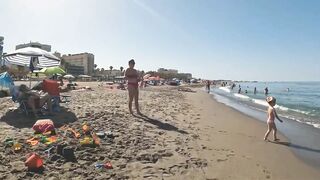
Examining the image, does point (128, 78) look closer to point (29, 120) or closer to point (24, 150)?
point (29, 120)

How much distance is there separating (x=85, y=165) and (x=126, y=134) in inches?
94.3

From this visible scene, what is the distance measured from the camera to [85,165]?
4.86 metres

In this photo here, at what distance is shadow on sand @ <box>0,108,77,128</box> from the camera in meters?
7.83

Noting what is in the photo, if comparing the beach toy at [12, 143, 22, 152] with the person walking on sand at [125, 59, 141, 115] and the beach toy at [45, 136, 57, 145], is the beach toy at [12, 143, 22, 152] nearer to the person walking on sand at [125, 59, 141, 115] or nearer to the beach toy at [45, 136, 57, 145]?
the beach toy at [45, 136, 57, 145]

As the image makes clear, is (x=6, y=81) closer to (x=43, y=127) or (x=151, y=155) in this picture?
(x=43, y=127)

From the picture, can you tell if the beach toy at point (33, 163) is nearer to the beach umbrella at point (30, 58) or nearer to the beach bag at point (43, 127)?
the beach bag at point (43, 127)

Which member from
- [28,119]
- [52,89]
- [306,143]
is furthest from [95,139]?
[306,143]

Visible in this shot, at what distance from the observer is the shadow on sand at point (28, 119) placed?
7.83 meters

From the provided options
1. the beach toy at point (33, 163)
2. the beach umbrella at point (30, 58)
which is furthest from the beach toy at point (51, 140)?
the beach umbrella at point (30, 58)

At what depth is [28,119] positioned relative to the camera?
846cm

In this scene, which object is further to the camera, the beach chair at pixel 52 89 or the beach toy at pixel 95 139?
the beach chair at pixel 52 89

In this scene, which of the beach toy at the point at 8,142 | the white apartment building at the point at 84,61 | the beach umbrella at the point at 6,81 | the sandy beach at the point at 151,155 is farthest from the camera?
the white apartment building at the point at 84,61

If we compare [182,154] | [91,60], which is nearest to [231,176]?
[182,154]

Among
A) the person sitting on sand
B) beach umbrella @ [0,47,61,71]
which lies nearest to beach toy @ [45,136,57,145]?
the person sitting on sand
